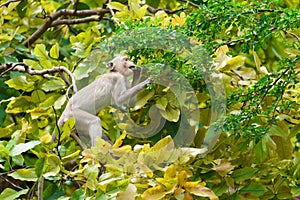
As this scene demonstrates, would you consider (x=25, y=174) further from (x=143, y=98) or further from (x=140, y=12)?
(x=140, y=12)

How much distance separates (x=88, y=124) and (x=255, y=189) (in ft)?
1.79

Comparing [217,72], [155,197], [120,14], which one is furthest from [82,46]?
[155,197]

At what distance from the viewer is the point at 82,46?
2113mm

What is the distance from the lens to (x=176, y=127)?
1.82 meters

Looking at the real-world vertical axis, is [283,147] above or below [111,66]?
below

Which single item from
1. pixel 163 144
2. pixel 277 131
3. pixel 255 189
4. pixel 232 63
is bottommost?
pixel 255 189

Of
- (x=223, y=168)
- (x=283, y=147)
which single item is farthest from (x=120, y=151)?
(x=283, y=147)

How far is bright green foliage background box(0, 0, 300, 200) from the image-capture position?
1.52 m

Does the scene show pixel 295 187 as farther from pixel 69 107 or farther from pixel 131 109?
pixel 69 107

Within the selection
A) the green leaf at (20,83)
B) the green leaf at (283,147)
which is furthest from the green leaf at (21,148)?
the green leaf at (283,147)

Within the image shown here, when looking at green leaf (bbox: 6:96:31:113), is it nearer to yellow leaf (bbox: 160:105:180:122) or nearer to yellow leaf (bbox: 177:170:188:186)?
yellow leaf (bbox: 160:105:180:122)

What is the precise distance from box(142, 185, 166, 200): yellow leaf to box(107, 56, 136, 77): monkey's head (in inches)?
12.3

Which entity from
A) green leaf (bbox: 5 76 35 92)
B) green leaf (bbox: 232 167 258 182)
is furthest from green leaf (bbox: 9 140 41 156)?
green leaf (bbox: 232 167 258 182)

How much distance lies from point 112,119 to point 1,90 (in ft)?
1.62
